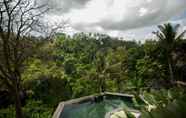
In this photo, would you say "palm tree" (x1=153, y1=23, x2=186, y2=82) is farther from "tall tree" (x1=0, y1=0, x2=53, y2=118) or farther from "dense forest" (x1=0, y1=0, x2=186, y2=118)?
"tall tree" (x1=0, y1=0, x2=53, y2=118)

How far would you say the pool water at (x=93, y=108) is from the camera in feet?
43.9

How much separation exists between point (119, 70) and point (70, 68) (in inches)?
216

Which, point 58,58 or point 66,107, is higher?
point 58,58

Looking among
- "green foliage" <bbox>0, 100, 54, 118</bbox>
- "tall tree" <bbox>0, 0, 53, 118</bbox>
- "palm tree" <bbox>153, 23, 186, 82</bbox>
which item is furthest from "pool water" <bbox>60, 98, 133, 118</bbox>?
"palm tree" <bbox>153, 23, 186, 82</bbox>

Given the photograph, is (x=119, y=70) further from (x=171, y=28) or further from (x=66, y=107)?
(x=66, y=107)

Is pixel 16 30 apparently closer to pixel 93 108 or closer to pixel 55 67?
pixel 93 108

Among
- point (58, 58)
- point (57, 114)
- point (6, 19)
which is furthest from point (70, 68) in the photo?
point (6, 19)

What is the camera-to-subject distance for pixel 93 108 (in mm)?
15523

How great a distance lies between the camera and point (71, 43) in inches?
1220

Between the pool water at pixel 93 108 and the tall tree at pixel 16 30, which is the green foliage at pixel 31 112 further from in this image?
the tall tree at pixel 16 30

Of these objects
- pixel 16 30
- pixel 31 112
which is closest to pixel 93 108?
pixel 31 112

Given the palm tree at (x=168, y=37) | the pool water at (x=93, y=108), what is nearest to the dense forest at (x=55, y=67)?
the palm tree at (x=168, y=37)

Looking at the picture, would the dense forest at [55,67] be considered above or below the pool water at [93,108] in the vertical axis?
above

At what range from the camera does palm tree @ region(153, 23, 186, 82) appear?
18328 mm
